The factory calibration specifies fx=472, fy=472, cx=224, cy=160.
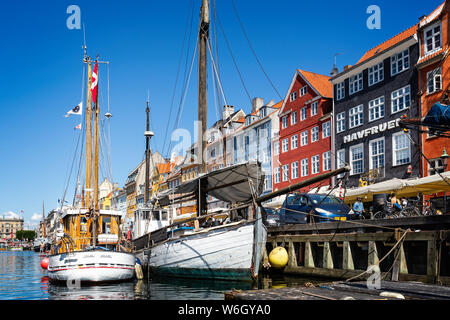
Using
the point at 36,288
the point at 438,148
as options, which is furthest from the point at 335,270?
the point at 438,148

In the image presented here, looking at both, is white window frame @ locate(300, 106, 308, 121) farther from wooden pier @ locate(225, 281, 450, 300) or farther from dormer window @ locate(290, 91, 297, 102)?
wooden pier @ locate(225, 281, 450, 300)

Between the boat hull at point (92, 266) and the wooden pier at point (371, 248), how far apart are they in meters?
6.64

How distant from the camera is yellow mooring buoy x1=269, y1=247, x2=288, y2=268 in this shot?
20969 mm

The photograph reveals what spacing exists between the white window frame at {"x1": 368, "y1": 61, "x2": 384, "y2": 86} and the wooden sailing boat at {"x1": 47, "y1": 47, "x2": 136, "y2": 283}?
20664 millimetres

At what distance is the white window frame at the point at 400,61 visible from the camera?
109ft

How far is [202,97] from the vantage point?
888 inches

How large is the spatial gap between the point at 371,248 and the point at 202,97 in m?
10.7

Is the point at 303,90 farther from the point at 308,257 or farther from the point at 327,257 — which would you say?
the point at 327,257

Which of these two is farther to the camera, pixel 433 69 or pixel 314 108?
pixel 314 108

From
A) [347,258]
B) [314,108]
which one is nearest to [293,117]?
[314,108]

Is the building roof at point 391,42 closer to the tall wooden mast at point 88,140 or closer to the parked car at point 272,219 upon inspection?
the parked car at point 272,219

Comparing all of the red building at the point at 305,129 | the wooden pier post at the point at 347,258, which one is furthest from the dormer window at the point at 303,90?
the wooden pier post at the point at 347,258

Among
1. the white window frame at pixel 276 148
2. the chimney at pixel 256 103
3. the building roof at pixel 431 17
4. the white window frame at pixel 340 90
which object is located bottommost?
the white window frame at pixel 276 148

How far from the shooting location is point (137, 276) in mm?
21188
